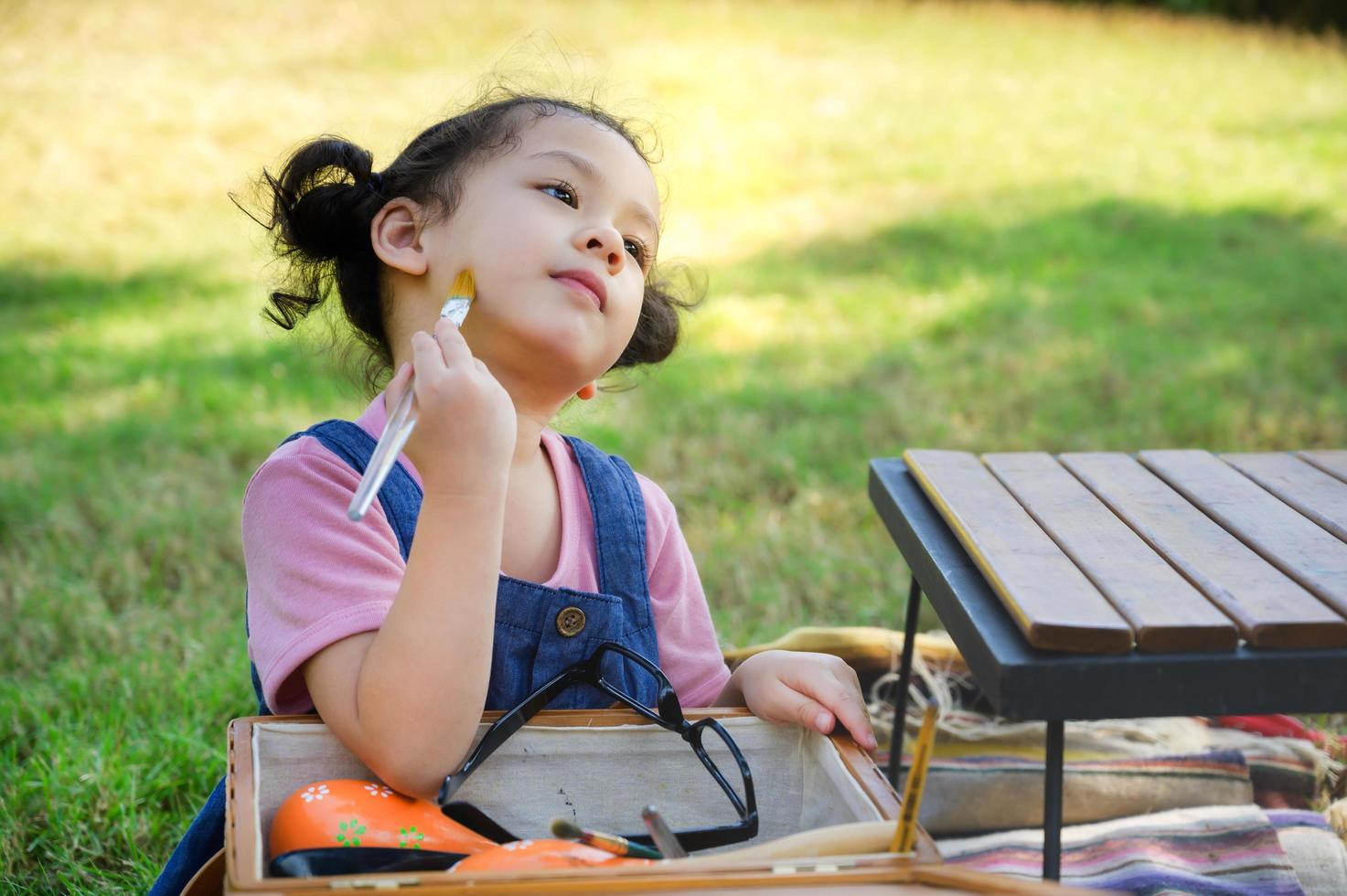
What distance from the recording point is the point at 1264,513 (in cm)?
146

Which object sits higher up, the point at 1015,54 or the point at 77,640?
the point at 1015,54

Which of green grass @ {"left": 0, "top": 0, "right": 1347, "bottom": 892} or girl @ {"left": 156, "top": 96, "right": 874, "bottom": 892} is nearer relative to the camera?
girl @ {"left": 156, "top": 96, "right": 874, "bottom": 892}

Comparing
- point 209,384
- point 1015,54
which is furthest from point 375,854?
point 1015,54

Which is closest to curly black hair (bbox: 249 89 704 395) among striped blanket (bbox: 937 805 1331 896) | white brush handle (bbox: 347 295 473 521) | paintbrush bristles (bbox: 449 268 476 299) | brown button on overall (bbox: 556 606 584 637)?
paintbrush bristles (bbox: 449 268 476 299)

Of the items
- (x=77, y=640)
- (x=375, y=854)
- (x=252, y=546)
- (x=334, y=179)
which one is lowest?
(x=77, y=640)

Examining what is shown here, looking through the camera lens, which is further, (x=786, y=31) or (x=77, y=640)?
(x=786, y=31)

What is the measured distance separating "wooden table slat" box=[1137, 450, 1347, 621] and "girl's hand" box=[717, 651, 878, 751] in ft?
1.46

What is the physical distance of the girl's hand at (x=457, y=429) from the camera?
1115 mm

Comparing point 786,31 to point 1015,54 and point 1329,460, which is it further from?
point 1329,460

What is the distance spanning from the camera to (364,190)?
1603 millimetres

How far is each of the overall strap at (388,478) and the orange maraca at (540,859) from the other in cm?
40

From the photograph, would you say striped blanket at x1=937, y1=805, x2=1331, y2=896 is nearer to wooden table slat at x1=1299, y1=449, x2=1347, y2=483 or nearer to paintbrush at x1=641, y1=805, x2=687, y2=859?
wooden table slat at x1=1299, y1=449, x2=1347, y2=483

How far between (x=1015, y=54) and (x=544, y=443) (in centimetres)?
808

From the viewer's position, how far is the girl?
114 centimetres
